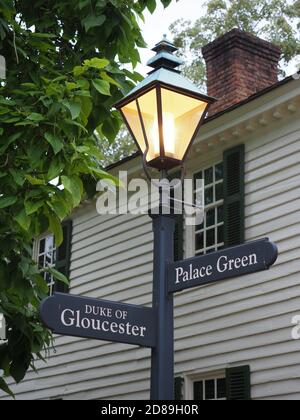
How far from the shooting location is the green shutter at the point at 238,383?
1077 centimetres

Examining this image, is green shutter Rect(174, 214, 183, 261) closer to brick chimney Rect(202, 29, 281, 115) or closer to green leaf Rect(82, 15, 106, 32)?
brick chimney Rect(202, 29, 281, 115)

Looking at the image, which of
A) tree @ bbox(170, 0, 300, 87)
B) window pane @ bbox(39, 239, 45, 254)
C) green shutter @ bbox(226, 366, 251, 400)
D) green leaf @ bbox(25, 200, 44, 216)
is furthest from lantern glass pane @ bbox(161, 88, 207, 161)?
tree @ bbox(170, 0, 300, 87)

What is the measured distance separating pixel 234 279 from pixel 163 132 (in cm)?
676

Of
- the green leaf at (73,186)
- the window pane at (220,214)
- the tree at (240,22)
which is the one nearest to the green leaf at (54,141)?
the green leaf at (73,186)

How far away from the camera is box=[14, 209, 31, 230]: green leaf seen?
6238 millimetres

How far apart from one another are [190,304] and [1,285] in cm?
543

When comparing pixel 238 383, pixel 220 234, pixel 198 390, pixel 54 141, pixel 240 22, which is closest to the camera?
pixel 54 141

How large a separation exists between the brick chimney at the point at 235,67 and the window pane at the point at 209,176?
1.46 meters

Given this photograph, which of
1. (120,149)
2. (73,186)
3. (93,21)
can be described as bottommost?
(73,186)

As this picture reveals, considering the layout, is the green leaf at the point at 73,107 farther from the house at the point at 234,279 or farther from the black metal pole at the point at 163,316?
the house at the point at 234,279

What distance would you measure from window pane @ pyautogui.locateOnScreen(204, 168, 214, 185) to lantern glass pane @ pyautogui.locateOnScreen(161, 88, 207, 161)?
7.42 metres

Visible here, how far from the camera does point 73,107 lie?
6.19 m

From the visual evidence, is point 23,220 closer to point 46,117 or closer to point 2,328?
point 46,117

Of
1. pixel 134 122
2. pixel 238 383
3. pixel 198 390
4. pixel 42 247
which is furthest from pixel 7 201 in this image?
pixel 42 247
